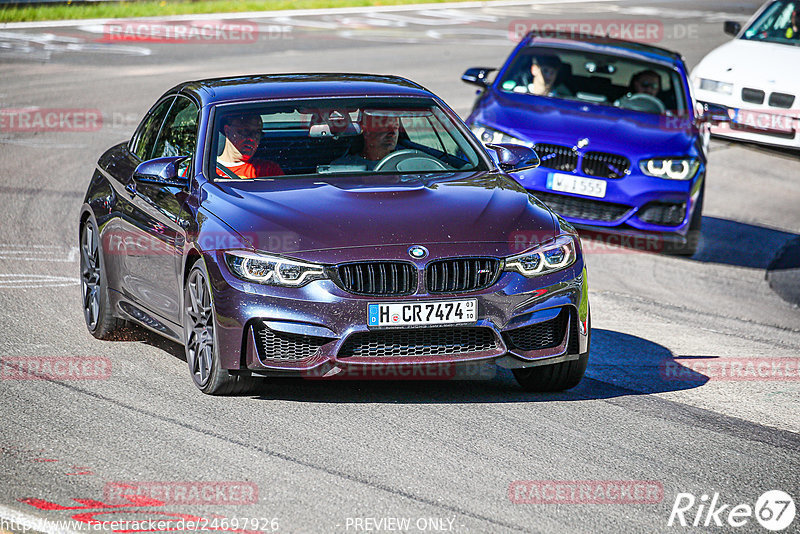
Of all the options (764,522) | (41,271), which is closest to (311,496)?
(764,522)

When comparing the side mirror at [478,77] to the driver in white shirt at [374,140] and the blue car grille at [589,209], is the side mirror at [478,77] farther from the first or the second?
the driver in white shirt at [374,140]

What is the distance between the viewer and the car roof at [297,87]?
25.3 ft

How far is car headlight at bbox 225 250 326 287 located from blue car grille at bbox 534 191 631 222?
5887mm

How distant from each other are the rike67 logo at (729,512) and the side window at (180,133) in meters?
3.49

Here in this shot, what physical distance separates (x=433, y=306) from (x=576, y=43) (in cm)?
807

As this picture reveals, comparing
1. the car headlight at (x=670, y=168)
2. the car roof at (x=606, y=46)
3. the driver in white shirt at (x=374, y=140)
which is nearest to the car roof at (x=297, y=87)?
the driver in white shirt at (x=374, y=140)

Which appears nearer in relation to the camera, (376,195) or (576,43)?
(376,195)

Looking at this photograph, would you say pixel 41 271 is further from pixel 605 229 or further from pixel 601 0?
pixel 601 0

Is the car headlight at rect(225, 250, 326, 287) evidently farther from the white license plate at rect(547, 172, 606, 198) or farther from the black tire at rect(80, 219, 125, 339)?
the white license plate at rect(547, 172, 606, 198)

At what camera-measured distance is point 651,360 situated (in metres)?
8.04

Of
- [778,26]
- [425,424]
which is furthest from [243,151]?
[778,26]

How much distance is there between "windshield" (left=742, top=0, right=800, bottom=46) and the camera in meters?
18.0

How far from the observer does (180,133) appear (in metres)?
7.83

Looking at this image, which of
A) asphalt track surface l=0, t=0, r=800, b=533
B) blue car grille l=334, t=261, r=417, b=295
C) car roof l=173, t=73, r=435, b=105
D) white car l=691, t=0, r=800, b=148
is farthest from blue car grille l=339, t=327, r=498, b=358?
white car l=691, t=0, r=800, b=148
